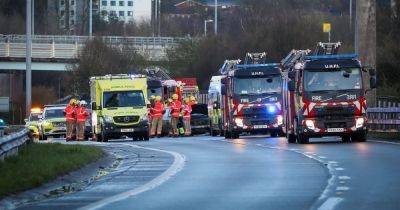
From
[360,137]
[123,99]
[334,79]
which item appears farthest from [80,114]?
[334,79]

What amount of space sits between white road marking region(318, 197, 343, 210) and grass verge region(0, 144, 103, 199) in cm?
477

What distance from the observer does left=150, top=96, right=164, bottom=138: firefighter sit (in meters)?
52.9

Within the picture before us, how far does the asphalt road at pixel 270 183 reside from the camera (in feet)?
54.0

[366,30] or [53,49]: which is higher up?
[53,49]

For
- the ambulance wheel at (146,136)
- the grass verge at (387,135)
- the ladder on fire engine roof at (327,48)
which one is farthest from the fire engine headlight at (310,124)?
the ambulance wheel at (146,136)

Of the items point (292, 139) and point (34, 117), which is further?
point (34, 117)

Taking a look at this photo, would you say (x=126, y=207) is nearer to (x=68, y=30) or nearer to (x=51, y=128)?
(x=51, y=128)

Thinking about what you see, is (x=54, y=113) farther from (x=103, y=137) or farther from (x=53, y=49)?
(x=53, y=49)

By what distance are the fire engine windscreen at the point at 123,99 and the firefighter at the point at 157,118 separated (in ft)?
14.4

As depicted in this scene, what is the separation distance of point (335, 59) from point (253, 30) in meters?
44.0

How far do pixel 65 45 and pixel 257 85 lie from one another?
43.7 m

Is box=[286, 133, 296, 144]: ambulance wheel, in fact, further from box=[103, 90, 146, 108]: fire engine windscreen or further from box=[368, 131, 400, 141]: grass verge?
box=[103, 90, 146, 108]: fire engine windscreen

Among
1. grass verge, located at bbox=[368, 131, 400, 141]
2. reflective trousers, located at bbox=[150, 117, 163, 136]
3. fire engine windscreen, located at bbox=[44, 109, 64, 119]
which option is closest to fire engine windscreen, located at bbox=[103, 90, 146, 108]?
reflective trousers, located at bbox=[150, 117, 163, 136]

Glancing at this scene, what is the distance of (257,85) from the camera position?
46562mm
